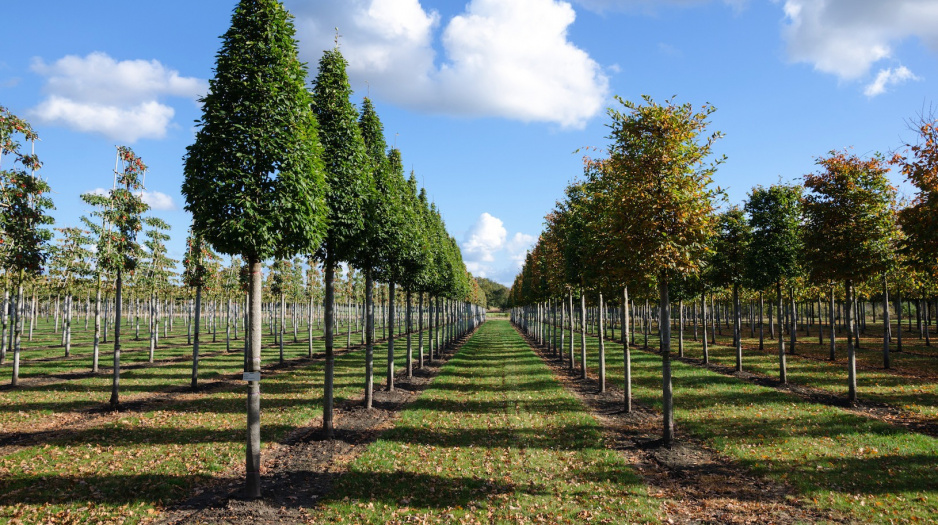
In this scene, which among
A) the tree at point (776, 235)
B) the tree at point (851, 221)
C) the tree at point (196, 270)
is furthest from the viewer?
the tree at point (776, 235)

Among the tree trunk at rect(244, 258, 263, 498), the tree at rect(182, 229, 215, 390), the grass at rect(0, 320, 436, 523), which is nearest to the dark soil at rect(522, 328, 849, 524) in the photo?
the tree trunk at rect(244, 258, 263, 498)

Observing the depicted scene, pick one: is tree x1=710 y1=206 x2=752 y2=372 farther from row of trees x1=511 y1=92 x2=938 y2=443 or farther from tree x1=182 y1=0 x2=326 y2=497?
tree x1=182 y1=0 x2=326 y2=497

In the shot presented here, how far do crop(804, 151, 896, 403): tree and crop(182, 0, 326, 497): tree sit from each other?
18.4m

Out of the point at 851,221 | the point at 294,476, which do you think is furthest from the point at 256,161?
the point at 851,221

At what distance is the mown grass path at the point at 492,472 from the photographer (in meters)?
8.59

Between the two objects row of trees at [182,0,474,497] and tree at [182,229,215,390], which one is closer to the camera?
row of trees at [182,0,474,497]

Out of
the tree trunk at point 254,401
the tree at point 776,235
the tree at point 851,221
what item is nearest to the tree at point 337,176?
the tree trunk at point 254,401

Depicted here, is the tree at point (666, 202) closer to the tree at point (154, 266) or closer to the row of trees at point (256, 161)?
the row of trees at point (256, 161)

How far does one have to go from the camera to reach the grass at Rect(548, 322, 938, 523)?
888 centimetres

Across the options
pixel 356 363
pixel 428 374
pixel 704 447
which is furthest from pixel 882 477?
pixel 356 363

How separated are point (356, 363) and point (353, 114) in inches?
796

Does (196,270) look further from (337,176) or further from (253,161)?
(253,161)

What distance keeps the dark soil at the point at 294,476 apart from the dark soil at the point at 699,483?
694 cm

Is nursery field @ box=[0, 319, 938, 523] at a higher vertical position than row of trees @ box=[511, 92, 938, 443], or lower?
lower
